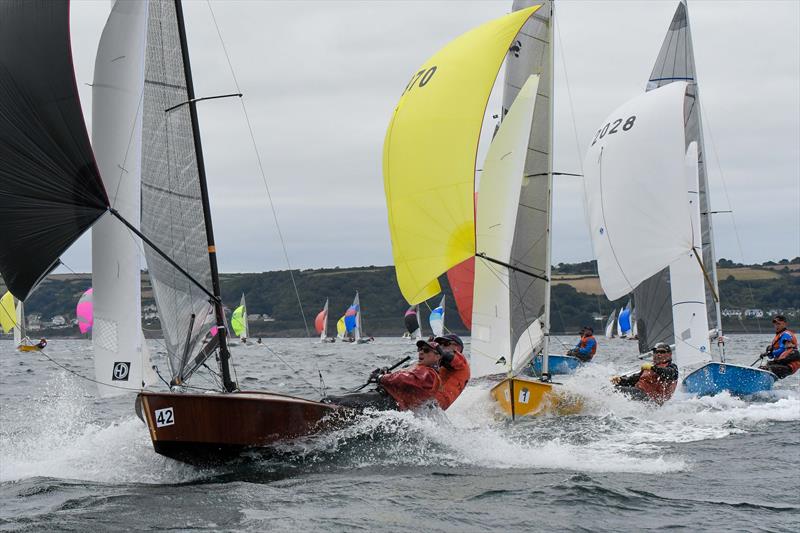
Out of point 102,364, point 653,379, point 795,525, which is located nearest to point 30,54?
point 102,364

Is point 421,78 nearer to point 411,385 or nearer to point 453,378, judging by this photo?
point 453,378

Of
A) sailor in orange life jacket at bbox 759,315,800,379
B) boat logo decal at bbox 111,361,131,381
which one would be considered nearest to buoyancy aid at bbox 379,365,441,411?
boat logo decal at bbox 111,361,131,381

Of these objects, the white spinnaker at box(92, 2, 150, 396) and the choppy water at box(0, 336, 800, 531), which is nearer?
the choppy water at box(0, 336, 800, 531)

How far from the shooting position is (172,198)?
29.0 ft

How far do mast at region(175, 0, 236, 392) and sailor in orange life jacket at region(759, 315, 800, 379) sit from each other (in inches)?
381

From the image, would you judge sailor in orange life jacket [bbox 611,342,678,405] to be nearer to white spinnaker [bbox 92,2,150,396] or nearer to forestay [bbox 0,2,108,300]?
white spinnaker [bbox 92,2,150,396]

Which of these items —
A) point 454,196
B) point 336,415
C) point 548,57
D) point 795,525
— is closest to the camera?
point 795,525

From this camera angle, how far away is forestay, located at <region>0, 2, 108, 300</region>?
7164mm

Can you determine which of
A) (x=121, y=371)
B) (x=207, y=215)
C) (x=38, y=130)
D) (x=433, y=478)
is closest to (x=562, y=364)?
(x=433, y=478)

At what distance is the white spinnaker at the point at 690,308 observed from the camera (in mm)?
16156

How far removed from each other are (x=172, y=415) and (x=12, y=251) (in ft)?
5.80

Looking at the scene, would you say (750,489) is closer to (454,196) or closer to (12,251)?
(454,196)

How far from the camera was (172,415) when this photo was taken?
7.82 m

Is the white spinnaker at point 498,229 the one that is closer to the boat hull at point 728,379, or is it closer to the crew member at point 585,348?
Result: the boat hull at point 728,379
